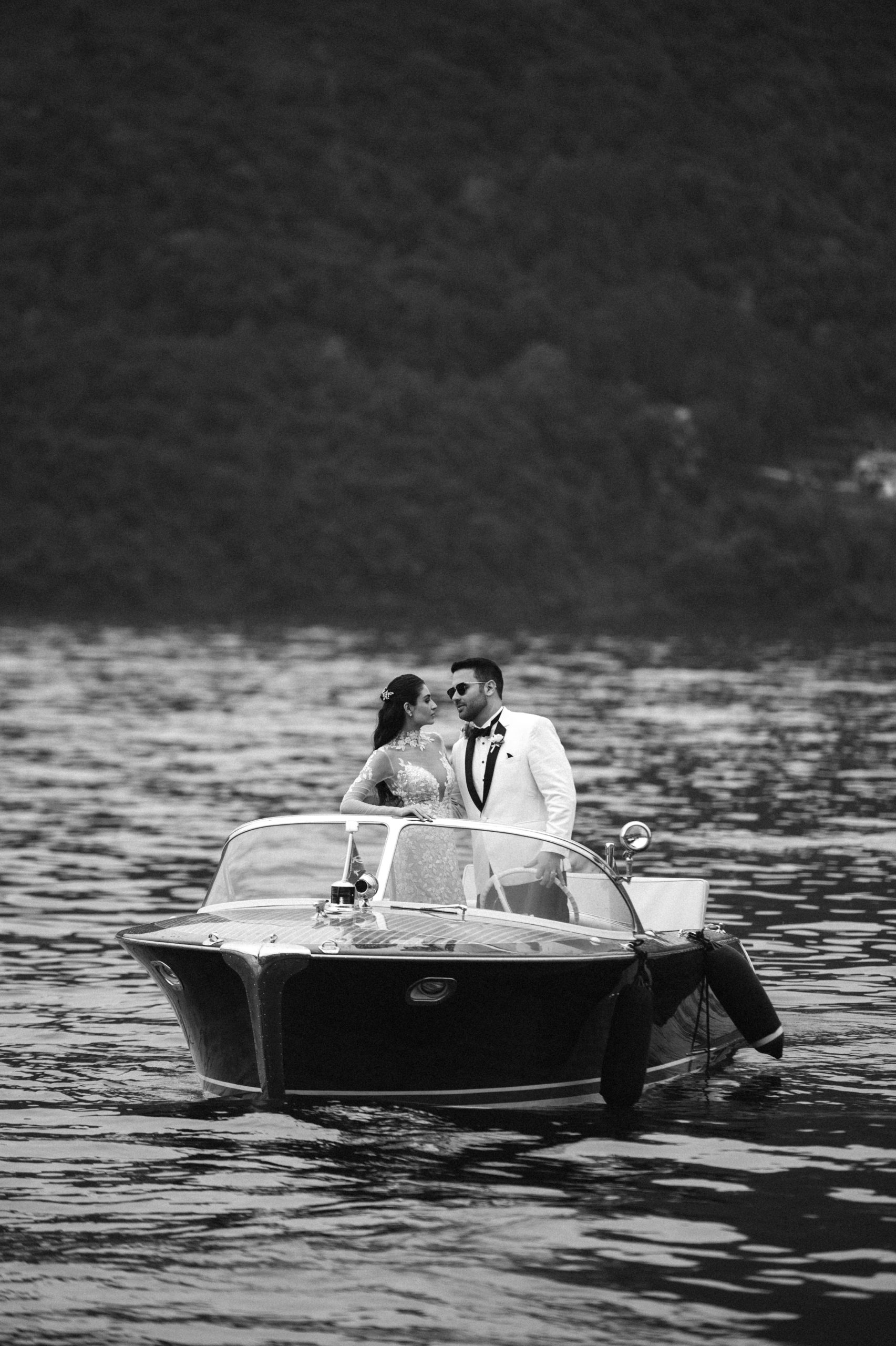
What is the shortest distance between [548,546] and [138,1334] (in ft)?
450

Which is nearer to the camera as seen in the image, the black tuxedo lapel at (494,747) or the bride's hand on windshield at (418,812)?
the bride's hand on windshield at (418,812)

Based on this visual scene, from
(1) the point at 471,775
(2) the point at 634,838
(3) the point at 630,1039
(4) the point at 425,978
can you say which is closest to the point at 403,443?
(2) the point at 634,838

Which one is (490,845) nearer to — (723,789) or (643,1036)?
(643,1036)

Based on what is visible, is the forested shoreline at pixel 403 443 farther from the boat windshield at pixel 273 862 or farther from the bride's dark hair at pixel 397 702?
the bride's dark hair at pixel 397 702

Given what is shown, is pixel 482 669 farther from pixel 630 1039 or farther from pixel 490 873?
pixel 630 1039

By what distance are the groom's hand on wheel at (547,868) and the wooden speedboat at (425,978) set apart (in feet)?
0.13

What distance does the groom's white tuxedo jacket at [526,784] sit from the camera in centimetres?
1136

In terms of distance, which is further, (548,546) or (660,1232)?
(548,546)

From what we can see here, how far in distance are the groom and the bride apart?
16 centimetres

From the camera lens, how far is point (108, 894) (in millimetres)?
19312

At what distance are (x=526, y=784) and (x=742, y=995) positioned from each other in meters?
1.79

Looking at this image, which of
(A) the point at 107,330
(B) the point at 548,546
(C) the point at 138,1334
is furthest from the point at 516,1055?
(A) the point at 107,330

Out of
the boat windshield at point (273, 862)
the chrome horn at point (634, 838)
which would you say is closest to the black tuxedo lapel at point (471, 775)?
the boat windshield at point (273, 862)

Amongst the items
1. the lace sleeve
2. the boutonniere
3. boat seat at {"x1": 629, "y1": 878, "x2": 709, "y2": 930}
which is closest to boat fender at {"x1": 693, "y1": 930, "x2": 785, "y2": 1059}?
boat seat at {"x1": 629, "y1": 878, "x2": 709, "y2": 930}
